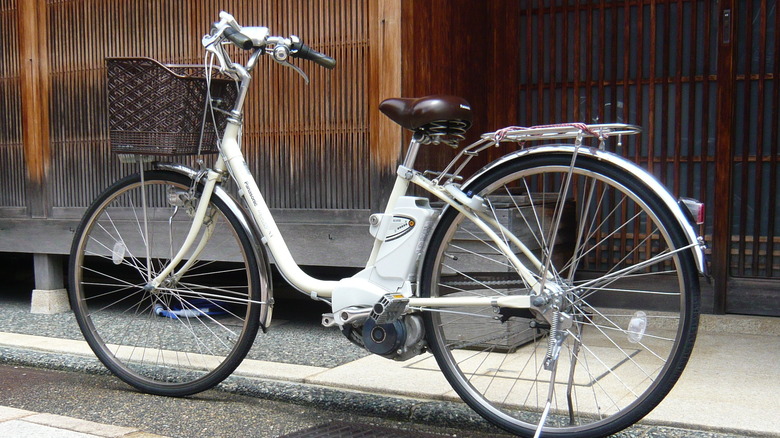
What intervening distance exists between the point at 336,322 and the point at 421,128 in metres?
0.92

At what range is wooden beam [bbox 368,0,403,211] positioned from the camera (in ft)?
15.1

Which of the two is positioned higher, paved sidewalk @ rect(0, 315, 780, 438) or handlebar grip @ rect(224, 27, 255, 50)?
handlebar grip @ rect(224, 27, 255, 50)

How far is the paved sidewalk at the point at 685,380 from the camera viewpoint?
3186 mm

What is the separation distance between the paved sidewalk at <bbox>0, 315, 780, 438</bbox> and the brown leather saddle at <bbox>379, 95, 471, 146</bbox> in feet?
4.01

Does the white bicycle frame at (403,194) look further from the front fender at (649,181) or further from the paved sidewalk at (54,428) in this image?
the paved sidewalk at (54,428)

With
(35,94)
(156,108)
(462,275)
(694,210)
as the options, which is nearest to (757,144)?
(462,275)

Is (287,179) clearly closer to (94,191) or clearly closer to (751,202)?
(94,191)

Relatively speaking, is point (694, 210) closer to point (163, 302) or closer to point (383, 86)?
point (383, 86)

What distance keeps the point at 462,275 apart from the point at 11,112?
14.4 ft

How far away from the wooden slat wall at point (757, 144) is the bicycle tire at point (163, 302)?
312 cm

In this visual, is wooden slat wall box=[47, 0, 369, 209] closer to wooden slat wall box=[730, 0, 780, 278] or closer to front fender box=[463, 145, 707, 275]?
front fender box=[463, 145, 707, 275]

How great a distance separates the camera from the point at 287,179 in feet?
16.9

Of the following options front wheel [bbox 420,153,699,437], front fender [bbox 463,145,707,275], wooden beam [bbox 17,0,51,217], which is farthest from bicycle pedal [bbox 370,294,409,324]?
wooden beam [bbox 17,0,51,217]

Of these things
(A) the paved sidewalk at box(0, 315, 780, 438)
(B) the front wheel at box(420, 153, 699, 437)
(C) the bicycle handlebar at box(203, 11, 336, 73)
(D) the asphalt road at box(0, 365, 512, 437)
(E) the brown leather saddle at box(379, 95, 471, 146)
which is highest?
(C) the bicycle handlebar at box(203, 11, 336, 73)
